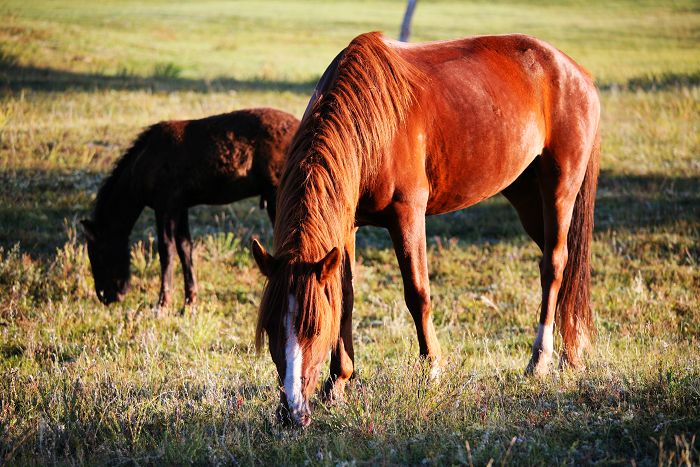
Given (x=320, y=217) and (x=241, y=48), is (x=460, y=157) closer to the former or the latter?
(x=320, y=217)

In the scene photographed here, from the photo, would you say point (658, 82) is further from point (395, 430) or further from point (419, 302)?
point (395, 430)

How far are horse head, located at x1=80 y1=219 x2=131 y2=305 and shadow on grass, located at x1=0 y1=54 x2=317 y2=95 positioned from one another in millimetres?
8548

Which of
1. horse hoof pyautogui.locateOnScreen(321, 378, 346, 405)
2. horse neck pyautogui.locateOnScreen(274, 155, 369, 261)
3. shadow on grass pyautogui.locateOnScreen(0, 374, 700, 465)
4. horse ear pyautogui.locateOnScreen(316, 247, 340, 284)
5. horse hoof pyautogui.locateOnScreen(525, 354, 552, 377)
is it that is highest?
horse neck pyautogui.locateOnScreen(274, 155, 369, 261)

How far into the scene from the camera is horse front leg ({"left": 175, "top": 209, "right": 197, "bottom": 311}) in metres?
7.48

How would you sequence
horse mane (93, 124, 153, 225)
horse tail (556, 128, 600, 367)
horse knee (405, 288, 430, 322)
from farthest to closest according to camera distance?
horse mane (93, 124, 153, 225), horse tail (556, 128, 600, 367), horse knee (405, 288, 430, 322)

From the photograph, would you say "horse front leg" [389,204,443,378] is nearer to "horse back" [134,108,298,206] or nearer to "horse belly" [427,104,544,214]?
"horse belly" [427,104,544,214]

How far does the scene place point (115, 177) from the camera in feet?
25.7

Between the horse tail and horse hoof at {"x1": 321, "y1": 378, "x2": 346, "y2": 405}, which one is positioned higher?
the horse tail

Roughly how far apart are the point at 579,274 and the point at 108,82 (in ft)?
44.9

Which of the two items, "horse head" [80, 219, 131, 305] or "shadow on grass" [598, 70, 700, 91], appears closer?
"horse head" [80, 219, 131, 305]

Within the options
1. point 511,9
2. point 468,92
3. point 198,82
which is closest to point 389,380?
point 468,92

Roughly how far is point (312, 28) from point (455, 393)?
34.8 metres

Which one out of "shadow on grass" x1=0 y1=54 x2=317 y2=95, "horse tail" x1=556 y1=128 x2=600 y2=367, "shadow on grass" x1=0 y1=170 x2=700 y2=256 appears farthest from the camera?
"shadow on grass" x1=0 y1=54 x2=317 y2=95

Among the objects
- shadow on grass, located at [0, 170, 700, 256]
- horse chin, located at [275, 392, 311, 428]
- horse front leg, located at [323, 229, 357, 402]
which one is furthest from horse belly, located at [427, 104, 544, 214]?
shadow on grass, located at [0, 170, 700, 256]
